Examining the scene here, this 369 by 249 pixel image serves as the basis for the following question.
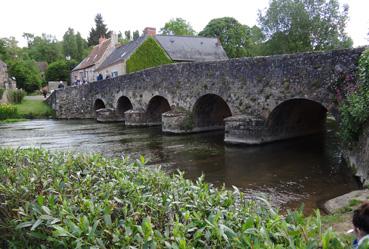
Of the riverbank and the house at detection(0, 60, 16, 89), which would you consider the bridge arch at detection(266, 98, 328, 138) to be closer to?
the riverbank

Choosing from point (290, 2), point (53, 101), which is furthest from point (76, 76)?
point (290, 2)

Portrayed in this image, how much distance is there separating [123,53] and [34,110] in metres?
10.4

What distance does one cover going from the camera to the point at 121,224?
2.58 metres

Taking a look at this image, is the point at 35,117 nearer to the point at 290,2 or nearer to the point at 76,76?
the point at 76,76

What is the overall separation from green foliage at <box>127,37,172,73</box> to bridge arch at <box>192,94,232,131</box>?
15.1 meters

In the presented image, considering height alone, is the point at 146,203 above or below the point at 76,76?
below

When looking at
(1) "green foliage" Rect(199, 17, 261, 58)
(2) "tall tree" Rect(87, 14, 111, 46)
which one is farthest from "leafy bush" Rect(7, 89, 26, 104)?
(2) "tall tree" Rect(87, 14, 111, 46)

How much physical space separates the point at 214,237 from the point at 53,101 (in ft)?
108

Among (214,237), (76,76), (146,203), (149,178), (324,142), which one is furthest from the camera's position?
(76,76)

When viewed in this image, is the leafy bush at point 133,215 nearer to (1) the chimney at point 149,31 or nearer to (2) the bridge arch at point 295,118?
(2) the bridge arch at point 295,118

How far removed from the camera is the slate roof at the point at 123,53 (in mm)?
34406

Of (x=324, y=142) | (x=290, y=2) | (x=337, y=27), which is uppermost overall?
(x=290, y=2)

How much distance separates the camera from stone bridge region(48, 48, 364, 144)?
12.6 metres

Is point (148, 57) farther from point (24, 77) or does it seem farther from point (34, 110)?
point (24, 77)
